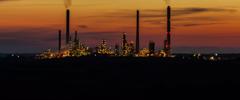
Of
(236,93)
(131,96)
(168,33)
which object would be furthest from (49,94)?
(168,33)

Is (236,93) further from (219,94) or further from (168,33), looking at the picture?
(168,33)

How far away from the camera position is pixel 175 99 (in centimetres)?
4534

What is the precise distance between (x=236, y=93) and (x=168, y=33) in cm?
13150

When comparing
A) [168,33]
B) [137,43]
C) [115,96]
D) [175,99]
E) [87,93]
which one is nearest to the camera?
[175,99]

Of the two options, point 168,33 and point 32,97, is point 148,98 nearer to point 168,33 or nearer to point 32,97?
point 32,97

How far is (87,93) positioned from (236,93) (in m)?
11.7

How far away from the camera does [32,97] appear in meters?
47.8

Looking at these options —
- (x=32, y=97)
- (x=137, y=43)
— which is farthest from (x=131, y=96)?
(x=137, y=43)

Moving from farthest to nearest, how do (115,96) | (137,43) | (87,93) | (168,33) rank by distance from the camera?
1. (137,43)
2. (168,33)
3. (87,93)
4. (115,96)

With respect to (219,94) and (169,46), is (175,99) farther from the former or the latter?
(169,46)

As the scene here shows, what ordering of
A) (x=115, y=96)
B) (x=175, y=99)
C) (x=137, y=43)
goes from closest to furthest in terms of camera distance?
(x=175, y=99) < (x=115, y=96) < (x=137, y=43)

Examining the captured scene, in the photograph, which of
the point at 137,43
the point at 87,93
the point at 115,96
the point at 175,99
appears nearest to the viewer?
Answer: the point at 175,99

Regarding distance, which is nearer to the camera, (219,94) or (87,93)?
(219,94)

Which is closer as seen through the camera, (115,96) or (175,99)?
(175,99)
